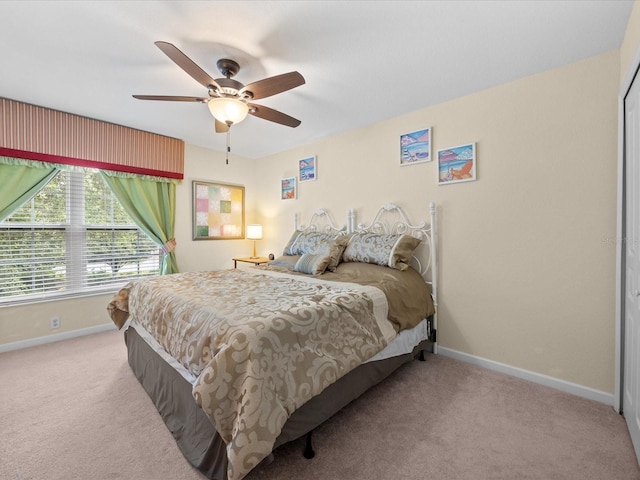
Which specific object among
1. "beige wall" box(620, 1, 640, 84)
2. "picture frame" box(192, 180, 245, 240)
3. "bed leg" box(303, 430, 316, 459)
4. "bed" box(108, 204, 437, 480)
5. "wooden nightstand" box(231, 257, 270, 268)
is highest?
"beige wall" box(620, 1, 640, 84)

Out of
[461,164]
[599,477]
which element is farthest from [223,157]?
[599,477]

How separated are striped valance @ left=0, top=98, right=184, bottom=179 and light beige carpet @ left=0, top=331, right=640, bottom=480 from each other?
6.96 ft

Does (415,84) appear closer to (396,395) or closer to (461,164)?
(461,164)

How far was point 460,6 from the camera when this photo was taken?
1.65m

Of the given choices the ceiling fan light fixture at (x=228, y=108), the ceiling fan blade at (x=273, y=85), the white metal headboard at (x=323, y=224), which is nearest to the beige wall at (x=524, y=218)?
the white metal headboard at (x=323, y=224)

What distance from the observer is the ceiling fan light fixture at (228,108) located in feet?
6.77

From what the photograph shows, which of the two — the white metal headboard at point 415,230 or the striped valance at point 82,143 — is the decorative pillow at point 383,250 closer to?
the white metal headboard at point 415,230

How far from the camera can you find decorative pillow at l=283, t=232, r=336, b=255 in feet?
10.7

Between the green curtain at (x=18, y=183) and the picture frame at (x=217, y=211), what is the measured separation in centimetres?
161

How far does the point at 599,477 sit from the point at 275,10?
2.97m

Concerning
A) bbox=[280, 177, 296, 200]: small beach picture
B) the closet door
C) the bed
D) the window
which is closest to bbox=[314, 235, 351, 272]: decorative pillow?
the bed

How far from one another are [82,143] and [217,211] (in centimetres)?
176

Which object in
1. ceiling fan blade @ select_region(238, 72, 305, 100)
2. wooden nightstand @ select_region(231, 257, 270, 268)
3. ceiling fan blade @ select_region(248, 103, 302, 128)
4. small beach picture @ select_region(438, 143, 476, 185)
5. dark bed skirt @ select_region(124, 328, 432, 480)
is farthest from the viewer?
wooden nightstand @ select_region(231, 257, 270, 268)

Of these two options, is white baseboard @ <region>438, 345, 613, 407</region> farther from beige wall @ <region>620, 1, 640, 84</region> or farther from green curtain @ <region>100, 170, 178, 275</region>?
green curtain @ <region>100, 170, 178, 275</region>
